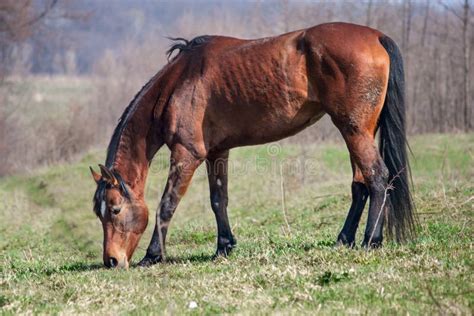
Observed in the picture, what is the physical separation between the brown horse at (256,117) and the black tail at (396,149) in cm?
1

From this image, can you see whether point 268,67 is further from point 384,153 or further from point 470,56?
point 470,56

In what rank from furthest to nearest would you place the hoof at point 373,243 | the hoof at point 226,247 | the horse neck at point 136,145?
1. the horse neck at point 136,145
2. the hoof at point 226,247
3. the hoof at point 373,243

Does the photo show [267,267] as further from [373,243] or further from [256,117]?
[256,117]

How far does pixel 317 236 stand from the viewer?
9055 millimetres

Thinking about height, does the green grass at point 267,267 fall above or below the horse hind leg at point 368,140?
below

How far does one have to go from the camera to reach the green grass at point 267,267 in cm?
524

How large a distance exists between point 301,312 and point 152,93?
4.18m

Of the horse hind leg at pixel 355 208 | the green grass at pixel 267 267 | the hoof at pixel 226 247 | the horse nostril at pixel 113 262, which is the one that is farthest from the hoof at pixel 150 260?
the horse hind leg at pixel 355 208

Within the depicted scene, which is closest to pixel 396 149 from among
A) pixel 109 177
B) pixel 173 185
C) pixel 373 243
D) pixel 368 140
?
pixel 368 140

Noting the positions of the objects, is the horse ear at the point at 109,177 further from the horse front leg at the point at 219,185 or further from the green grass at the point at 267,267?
the horse front leg at the point at 219,185

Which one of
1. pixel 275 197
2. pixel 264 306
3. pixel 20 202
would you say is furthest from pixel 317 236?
pixel 20 202

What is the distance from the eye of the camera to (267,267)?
639 cm

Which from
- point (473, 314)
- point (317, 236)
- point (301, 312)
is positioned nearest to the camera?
point (473, 314)

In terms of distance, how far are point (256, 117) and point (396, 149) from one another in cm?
151
